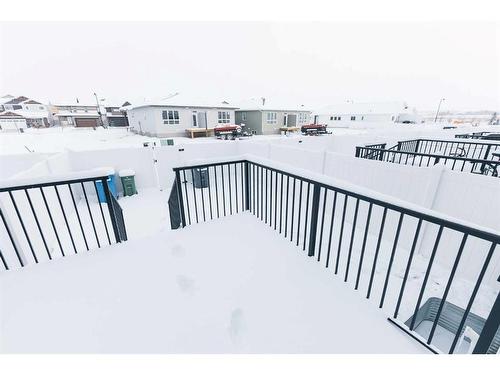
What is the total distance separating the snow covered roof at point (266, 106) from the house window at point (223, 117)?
2.02m

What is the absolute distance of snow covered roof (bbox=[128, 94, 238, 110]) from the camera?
1531 cm

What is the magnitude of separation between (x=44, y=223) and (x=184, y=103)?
1388cm

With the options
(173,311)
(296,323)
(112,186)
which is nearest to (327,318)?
(296,323)

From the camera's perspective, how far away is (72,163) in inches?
258

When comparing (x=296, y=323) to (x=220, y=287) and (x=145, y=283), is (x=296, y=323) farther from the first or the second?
(x=145, y=283)

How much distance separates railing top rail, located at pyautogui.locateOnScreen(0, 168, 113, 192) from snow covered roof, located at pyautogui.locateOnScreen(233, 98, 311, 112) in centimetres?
1824

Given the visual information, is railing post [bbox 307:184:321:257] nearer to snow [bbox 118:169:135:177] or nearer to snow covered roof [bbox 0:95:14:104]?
snow [bbox 118:169:135:177]

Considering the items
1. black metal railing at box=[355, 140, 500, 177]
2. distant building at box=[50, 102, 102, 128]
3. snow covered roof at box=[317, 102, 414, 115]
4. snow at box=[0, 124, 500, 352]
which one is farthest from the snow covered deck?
snow covered roof at box=[317, 102, 414, 115]

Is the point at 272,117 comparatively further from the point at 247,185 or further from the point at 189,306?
the point at 189,306

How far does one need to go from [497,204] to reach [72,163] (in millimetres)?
9776

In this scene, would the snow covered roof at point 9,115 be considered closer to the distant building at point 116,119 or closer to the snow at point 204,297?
the distant building at point 116,119

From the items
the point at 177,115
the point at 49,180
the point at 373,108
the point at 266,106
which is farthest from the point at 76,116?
the point at 373,108

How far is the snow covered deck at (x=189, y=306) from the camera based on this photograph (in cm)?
157
